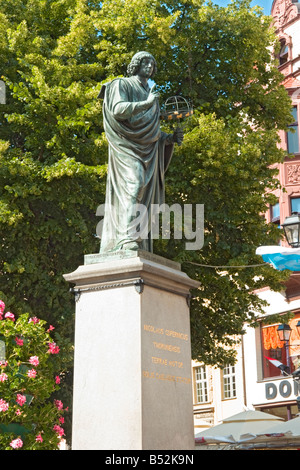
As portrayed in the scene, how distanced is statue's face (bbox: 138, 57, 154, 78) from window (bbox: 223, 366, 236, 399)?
25662 mm

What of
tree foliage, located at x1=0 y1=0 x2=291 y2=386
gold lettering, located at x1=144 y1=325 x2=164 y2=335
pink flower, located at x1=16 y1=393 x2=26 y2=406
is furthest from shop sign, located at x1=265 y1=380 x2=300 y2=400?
gold lettering, located at x1=144 y1=325 x2=164 y2=335

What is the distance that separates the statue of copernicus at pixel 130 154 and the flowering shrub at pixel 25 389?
3.47m

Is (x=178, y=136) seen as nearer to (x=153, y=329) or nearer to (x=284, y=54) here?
(x=153, y=329)

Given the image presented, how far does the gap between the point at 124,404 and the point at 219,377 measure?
90.2ft

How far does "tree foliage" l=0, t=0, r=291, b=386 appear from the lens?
57.1 feet

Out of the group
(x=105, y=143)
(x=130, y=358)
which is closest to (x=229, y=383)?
(x=105, y=143)

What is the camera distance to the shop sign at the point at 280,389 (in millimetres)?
29359

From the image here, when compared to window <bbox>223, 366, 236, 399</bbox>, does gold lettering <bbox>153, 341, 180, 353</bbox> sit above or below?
below

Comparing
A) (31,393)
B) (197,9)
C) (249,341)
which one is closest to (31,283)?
(31,393)

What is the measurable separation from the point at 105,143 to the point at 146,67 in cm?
732

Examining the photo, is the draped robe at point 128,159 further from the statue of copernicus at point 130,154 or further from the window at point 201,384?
the window at point 201,384

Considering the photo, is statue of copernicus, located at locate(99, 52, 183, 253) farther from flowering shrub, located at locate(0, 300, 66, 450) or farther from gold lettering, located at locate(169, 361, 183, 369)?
flowering shrub, located at locate(0, 300, 66, 450)

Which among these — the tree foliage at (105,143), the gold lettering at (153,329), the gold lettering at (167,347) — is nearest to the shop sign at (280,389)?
the tree foliage at (105,143)

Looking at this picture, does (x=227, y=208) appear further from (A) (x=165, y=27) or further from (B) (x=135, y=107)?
(B) (x=135, y=107)
